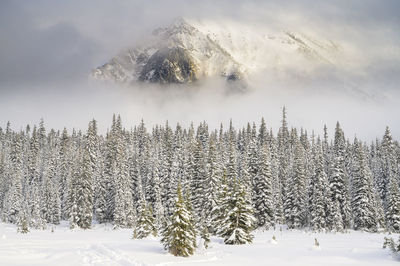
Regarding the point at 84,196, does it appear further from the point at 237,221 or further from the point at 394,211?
the point at 394,211

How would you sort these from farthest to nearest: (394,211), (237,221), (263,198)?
(263,198) < (394,211) < (237,221)

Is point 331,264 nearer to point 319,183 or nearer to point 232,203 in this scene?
point 232,203

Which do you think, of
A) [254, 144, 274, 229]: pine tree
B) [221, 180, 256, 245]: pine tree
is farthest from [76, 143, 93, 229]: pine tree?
[221, 180, 256, 245]: pine tree

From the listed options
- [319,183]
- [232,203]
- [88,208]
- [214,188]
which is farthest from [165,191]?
[232,203]

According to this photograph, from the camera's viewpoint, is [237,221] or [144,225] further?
[144,225]

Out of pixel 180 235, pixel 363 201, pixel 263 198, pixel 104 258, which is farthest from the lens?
pixel 263 198

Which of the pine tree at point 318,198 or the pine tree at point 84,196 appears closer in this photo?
the pine tree at point 318,198

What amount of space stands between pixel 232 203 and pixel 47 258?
54.0ft

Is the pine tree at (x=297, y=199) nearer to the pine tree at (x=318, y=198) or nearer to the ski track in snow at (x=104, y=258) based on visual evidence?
the pine tree at (x=318, y=198)

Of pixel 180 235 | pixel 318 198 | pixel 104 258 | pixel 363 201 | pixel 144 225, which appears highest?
pixel 318 198

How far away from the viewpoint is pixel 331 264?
64.3ft

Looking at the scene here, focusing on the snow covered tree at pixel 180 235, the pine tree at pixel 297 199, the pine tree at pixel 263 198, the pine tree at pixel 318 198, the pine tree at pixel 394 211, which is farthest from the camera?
the pine tree at pixel 297 199

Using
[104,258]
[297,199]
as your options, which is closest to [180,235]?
[104,258]

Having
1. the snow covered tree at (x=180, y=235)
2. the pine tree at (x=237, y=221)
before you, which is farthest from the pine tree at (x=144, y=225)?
the snow covered tree at (x=180, y=235)
